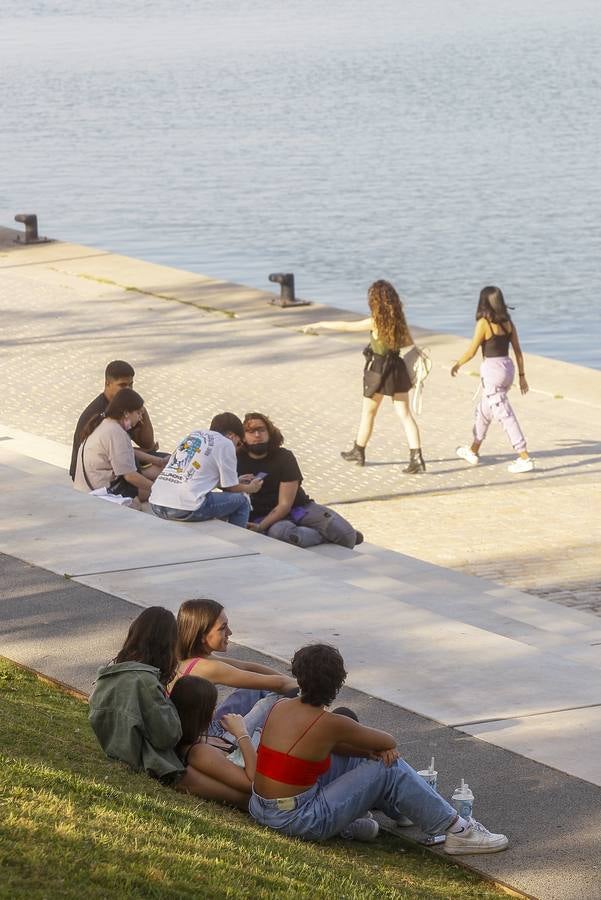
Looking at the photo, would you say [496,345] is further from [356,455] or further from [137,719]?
[137,719]

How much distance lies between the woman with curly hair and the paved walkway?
347 mm

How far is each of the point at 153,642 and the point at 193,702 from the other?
304mm

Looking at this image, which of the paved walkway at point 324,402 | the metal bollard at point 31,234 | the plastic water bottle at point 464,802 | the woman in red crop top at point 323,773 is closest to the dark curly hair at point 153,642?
the woman in red crop top at point 323,773

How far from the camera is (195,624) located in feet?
22.7

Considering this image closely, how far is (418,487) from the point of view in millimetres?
13828

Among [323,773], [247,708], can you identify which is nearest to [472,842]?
[323,773]

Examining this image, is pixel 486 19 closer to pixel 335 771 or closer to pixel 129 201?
pixel 129 201

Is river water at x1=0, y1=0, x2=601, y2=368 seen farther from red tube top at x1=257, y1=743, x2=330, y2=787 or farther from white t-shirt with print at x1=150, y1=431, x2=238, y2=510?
red tube top at x1=257, y1=743, x2=330, y2=787

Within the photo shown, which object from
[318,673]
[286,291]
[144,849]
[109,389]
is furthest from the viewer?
[286,291]

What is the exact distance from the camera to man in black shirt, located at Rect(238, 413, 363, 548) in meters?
11.1

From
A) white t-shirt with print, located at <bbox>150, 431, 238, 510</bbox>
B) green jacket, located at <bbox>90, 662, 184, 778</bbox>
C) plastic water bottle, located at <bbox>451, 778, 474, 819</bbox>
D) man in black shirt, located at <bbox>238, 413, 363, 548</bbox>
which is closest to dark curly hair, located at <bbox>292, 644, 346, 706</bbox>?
green jacket, located at <bbox>90, 662, 184, 778</bbox>

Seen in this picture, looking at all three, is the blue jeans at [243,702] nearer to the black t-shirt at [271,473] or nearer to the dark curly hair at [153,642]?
the dark curly hair at [153,642]

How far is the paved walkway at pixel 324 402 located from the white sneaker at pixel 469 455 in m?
0.11

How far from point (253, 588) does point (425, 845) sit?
341 cm
